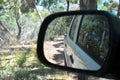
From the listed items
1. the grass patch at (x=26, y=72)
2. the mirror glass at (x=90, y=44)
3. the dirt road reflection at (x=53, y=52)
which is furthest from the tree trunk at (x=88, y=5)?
the mirror glass at (x=90, y=44)

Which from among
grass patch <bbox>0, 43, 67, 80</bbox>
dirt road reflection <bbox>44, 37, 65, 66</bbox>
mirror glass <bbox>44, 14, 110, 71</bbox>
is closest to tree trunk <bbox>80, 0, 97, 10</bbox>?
grass patch <bbox>0, 43, 67, 80</bbox>

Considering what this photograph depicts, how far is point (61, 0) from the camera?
25031 millimetres

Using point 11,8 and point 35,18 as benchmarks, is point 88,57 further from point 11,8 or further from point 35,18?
point 35,18

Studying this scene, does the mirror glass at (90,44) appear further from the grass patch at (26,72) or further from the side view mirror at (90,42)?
the grass patch at (26,72)

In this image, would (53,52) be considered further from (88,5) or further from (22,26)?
(22,26)

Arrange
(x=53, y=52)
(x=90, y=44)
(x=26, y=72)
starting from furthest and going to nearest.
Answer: (x=26, y=72)
(x=53, y=52)
(x=90, y=44)

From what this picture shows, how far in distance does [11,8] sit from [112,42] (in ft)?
63.7

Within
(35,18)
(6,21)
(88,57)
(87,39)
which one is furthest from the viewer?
(35,18)

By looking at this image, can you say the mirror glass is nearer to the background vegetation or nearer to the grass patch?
the grass patch

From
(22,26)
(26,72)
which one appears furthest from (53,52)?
(22,26)

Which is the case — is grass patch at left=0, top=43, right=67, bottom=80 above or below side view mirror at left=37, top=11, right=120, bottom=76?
below

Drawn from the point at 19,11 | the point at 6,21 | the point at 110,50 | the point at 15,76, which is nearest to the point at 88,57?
the point at 110,50

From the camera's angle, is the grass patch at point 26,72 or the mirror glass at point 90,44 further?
the grass patch at point 26,72

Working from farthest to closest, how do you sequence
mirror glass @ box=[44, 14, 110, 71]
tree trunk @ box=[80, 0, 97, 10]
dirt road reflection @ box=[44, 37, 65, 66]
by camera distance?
tree trunk @ box=[80, 0, 97, 10] → dirt road reflection @ box=[44, 37, 65, 66] → mirror glass @ box=[44, 14, 110, 71]
